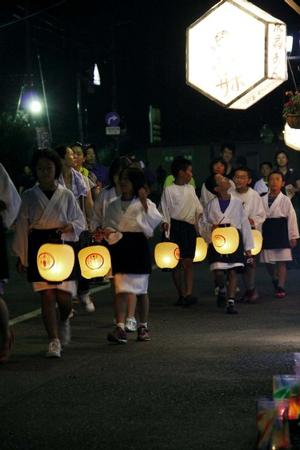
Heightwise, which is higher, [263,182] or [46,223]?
[263,182]

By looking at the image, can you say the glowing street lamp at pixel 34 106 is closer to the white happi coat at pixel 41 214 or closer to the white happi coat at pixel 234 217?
the white happi coat at pixel 234 217

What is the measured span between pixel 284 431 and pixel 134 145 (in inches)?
1663

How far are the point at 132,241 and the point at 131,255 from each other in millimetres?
145

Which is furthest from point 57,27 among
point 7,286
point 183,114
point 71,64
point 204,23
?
point 204,23

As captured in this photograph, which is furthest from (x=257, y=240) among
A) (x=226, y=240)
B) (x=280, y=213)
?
(x=226, y=240)

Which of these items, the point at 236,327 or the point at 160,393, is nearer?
the point at 160,393

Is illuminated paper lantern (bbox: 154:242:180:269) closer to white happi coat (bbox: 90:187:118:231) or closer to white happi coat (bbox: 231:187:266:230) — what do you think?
white happi coat (bbox: 90:187:118:231)

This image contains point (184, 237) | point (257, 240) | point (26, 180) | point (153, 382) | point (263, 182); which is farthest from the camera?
point (26, 180)

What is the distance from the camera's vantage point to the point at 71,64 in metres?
39.1

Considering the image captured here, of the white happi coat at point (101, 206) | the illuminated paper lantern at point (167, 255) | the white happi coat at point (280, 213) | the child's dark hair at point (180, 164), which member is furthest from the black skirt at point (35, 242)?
the white happi coat at point (280, 213)

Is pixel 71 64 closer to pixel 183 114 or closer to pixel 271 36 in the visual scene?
pixel 183 114

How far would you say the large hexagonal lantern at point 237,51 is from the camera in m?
9.56

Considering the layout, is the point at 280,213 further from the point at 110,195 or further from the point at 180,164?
the point at 110,195

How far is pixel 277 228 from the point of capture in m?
13.7
